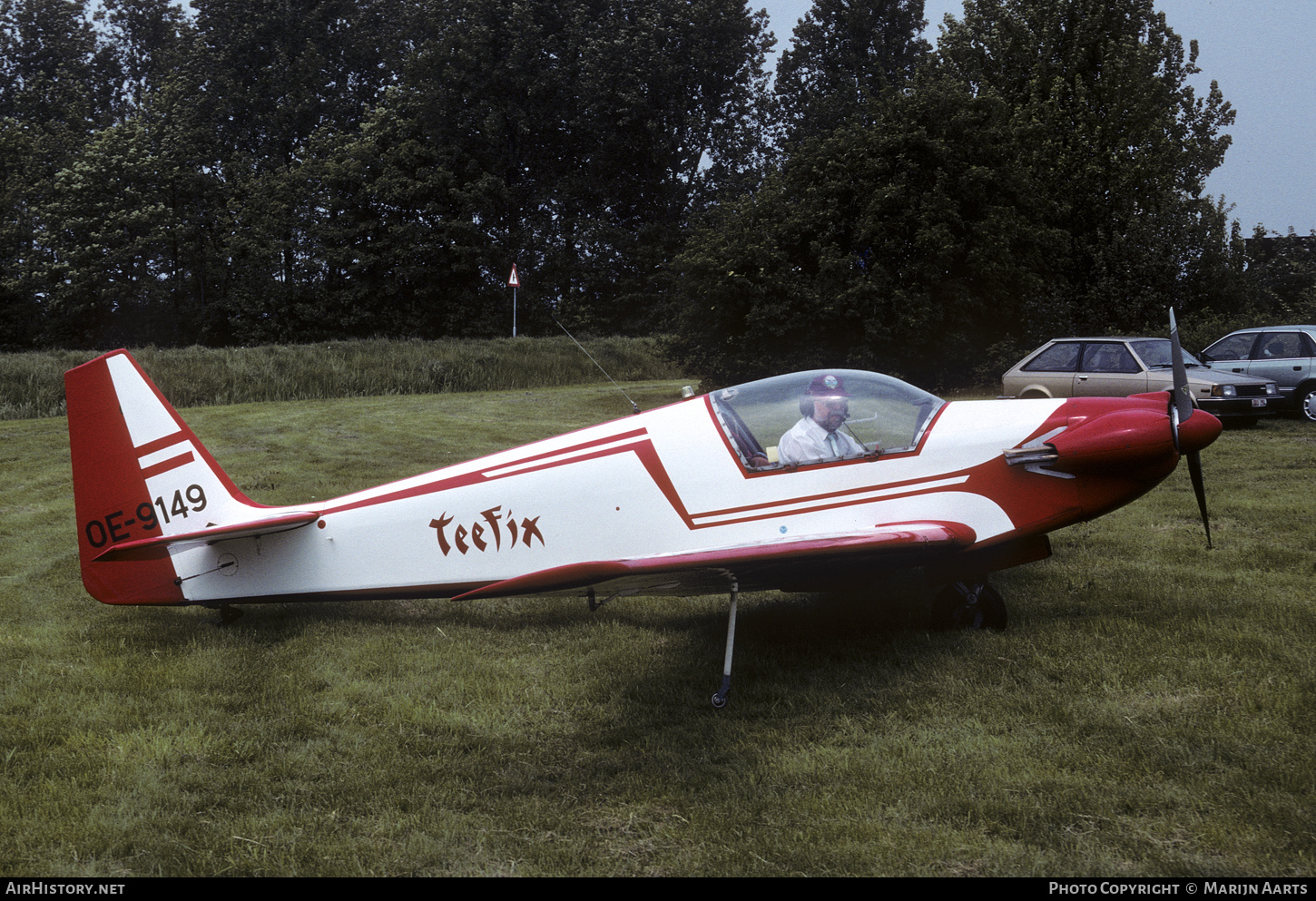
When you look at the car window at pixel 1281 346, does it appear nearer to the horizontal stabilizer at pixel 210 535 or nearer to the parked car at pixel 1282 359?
the parked car at pixel 1282 359

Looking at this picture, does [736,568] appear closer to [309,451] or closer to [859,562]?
[859,562]

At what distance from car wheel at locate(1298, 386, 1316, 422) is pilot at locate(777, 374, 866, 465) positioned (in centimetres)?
1322

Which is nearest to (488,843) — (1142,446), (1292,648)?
(1142,446)

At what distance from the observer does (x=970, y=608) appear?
591 cm

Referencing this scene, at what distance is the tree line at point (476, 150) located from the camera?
86.2 feet

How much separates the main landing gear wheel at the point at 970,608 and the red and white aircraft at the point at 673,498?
0.01m

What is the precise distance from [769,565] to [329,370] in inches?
760

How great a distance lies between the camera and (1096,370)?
14.6 metres

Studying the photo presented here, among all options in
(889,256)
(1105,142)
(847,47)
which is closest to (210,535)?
(889,256)

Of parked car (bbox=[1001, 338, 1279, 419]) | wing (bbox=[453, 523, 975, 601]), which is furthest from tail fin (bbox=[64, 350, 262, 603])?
parked car (bbox=[1001, 338, 1279, 419])

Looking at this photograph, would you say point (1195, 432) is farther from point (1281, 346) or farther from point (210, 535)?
point (1281, 346)

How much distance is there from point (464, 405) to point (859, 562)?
594 inches

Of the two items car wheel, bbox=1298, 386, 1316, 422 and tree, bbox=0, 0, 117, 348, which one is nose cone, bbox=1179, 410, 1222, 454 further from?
tree, bbox=0, 0, 117, 348

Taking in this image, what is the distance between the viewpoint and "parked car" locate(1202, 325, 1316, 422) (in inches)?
583
